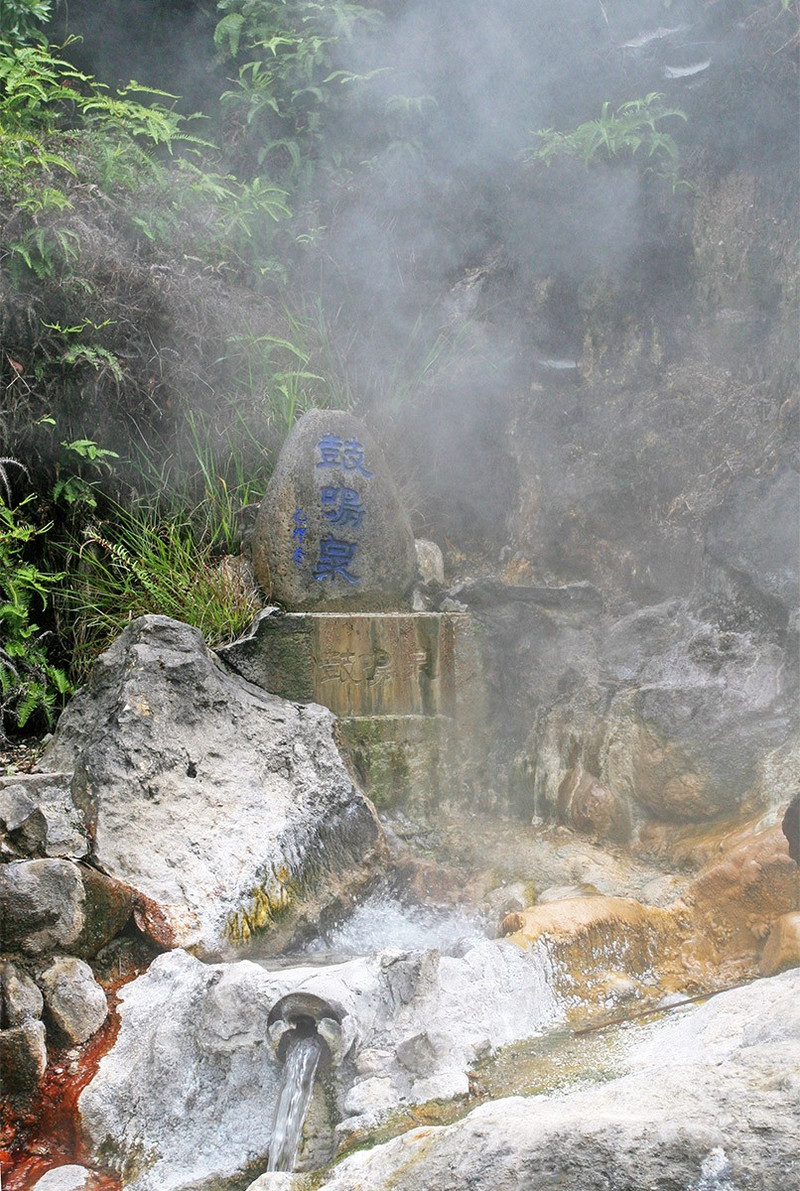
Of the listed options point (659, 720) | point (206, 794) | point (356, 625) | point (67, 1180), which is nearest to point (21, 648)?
point (206, 794)

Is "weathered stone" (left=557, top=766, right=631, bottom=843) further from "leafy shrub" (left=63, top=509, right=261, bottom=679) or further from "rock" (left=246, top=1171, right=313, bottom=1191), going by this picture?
"rock" (left=246, top=1171, right=313, bottom=1191)

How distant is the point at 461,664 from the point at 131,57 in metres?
6.17

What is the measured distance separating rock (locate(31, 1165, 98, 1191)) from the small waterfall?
0.49m

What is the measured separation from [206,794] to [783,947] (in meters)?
2.34

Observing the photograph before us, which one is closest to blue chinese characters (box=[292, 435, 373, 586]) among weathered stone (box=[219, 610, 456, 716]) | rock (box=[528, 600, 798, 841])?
weathered stone (box=[219, 610, 456, 716])

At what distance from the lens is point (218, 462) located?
5.95 meters

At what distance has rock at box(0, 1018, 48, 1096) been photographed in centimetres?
275

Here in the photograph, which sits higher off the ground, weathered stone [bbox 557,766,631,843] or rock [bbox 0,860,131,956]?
rock [bbox 0,860,131,956]

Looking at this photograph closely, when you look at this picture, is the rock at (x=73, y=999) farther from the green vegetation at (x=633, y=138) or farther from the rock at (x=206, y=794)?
the green vegetation at (x=633, y=138)

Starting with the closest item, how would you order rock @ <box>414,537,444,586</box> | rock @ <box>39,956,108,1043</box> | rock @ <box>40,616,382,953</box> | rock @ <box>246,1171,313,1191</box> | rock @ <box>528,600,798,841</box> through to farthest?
rock @ <box>246,1171,313,1191</box>, rock @ <box>39,956,108,1043</box>, rock @ <box>40,616,382,953</box>, rock @ <box>528,600,798,841</box>, rock @ <box>414,537,444,586</box>

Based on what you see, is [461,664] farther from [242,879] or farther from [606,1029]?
[606,1029]

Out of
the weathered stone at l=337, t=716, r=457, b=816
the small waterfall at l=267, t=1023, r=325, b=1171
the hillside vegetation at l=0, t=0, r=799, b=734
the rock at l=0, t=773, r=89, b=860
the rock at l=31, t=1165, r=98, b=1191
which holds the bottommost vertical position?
the weathered stone at l=337, t=716, r=457, b=816

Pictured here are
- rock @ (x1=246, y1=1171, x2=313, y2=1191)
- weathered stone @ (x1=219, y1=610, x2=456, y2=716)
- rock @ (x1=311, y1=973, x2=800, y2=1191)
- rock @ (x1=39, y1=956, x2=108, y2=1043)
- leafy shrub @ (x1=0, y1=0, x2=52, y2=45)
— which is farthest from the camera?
leafy shrub @ (x1=0, y1=0, x2=52, y2=45)

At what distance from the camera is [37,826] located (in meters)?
3.40
